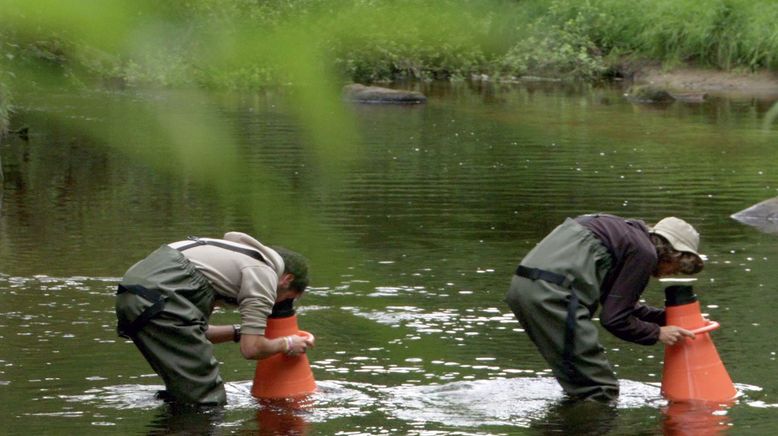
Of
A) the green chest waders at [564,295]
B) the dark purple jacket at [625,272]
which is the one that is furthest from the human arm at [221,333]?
the dark purple jacket at [625,272]

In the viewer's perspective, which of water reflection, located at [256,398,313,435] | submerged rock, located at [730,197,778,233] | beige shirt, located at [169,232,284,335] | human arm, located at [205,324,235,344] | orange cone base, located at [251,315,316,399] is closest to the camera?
beige shirt, located at [169,232,284,335]

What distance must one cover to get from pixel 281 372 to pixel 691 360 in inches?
83.8

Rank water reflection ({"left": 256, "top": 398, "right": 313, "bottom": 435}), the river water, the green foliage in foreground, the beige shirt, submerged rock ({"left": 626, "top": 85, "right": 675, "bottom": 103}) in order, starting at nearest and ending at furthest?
the green foliage in foreground, the river water, the beige shirt, water reflection ({"left": 256, "top": 398, "right": 313, "bottom": 435}), submerged rock ({"left": 626, "top": 85, "right": 675, "bottom": 103})

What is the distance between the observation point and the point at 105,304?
11164mm

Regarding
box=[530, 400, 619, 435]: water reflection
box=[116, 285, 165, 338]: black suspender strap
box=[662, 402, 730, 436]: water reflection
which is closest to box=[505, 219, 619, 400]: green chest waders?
box=[530, 400, 619, 435]: water reflection

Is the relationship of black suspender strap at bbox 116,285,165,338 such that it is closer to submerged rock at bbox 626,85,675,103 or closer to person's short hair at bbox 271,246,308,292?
person's short hair at bbox 271,246,308,292

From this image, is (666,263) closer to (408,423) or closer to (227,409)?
(408,423)

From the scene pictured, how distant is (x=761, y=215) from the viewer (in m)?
17.2

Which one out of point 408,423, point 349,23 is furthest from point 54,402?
point 349,23

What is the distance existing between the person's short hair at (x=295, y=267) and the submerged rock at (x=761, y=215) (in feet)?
33.6

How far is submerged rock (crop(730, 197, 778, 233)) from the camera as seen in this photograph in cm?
1686

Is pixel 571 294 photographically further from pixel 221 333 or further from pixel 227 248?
pixel 221 333

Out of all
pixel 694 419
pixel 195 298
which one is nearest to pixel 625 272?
pixel 694 419

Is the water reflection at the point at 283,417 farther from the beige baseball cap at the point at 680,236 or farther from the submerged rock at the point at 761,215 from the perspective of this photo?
the submerged rock at the point at 761,215
